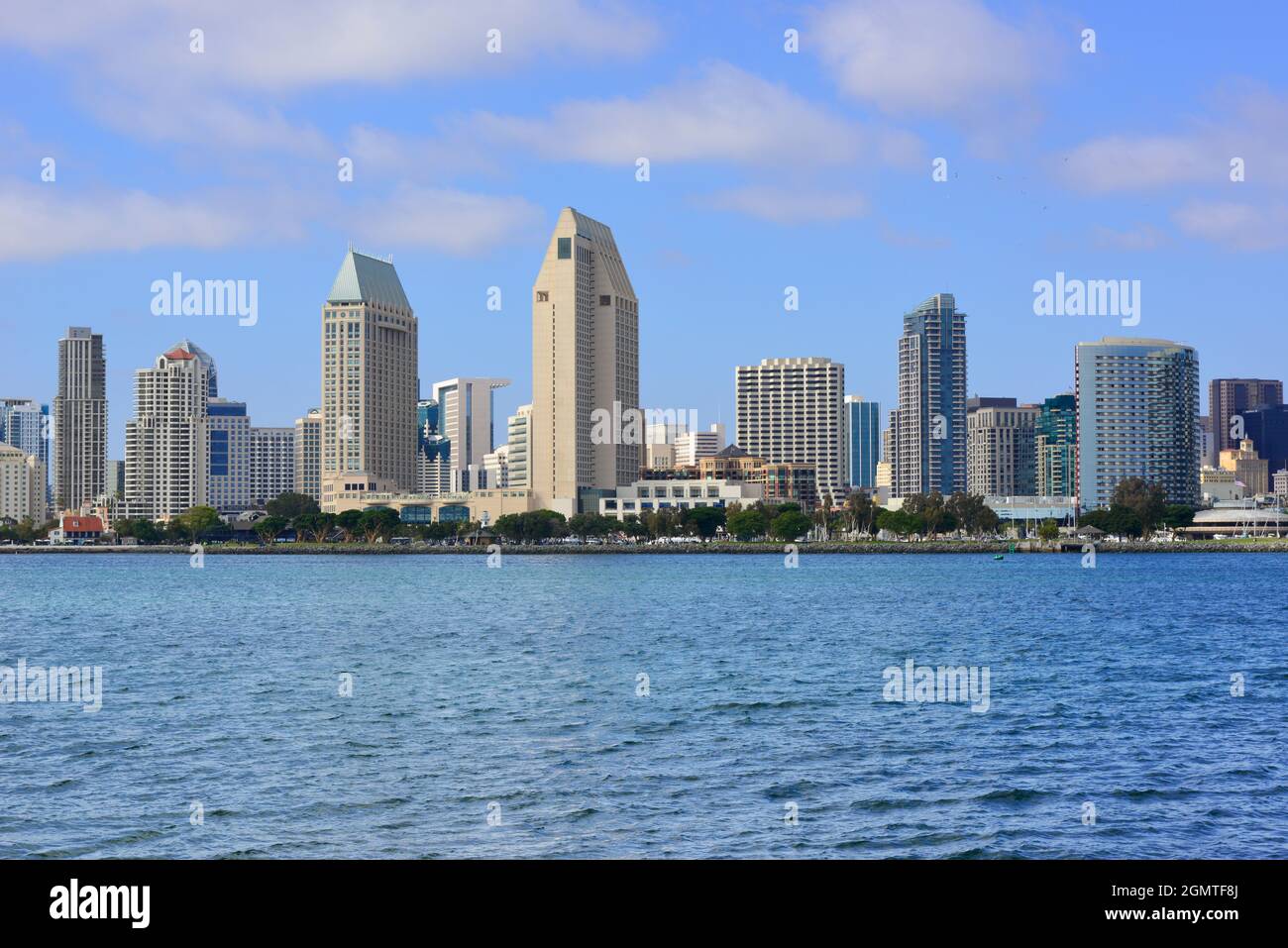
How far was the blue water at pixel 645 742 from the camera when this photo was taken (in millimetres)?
24250

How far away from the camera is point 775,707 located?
135 feet

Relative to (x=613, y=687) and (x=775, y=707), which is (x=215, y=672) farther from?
(x=775, y=707)

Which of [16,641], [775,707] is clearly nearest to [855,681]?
[775,707]

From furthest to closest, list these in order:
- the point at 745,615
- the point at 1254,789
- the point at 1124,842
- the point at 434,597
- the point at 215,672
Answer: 1. the point at 434,597
2. the point at 745,615
3. the point at 215,672
4. the point at 1254,789
5. the point at 1124,842

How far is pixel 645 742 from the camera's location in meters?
34.3

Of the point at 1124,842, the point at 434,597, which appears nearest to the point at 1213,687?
the point at 1124,842

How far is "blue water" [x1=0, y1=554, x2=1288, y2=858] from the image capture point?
2425cm
